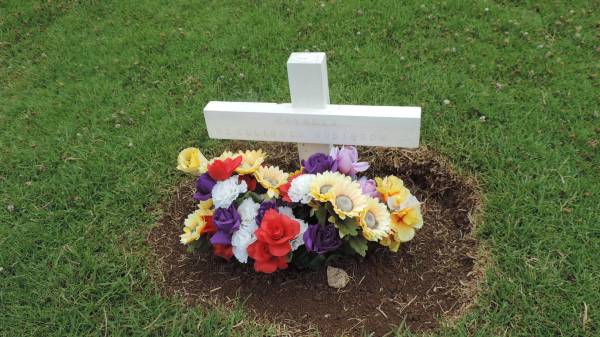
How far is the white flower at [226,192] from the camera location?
6.87ft

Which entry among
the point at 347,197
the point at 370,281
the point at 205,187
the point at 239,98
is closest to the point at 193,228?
the point at 205,187

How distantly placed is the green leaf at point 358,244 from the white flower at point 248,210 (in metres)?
0.41

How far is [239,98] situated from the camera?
11.2 feet

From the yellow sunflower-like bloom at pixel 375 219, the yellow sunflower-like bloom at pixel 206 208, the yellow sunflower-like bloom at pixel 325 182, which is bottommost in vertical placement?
the yellow sunflower-like bloom at pixel 206 208

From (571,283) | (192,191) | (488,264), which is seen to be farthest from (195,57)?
(571,283)

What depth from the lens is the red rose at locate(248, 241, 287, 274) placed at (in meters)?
2.03

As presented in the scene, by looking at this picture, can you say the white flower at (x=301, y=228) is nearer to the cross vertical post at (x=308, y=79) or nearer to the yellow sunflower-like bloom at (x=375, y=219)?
the yellow sunflower-like bloom at (x=375, y=219)

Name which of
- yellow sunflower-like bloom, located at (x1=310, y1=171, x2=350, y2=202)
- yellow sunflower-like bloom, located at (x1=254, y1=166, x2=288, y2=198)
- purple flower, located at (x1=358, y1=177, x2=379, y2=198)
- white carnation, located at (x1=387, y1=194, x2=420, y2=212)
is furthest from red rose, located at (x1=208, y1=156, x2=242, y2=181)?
white carnation, located at (x1=387, y1=194, x2=420, y2=212)

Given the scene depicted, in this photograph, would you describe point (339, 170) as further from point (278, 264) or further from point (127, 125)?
point (127, 125)

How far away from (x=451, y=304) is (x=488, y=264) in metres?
0.26

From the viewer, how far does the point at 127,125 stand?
10.9ft

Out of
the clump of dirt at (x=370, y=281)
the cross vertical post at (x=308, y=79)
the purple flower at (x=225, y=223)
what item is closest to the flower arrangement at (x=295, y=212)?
the purple flower at (x=225, y=223)

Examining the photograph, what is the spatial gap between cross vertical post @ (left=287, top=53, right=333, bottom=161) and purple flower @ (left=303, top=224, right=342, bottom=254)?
52 centimetres

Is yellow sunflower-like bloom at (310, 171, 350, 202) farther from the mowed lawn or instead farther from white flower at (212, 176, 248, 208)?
the mowed lawn
